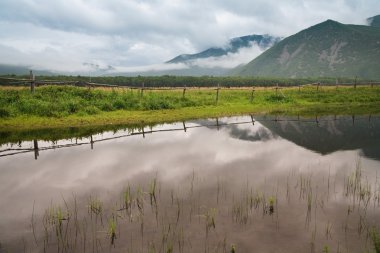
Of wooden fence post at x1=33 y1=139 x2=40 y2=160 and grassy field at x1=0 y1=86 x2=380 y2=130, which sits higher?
grassy field at x1=0 y1=86 x2=380 y2=130

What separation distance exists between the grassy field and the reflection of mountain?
6.21 metres

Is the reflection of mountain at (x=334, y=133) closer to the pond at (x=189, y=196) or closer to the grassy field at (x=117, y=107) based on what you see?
the pond at (x=189, y=196)

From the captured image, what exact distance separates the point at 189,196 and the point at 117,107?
21882mm

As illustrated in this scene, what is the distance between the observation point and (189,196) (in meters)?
9.41

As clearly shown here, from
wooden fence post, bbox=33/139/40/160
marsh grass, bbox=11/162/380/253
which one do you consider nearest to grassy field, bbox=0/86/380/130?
wooden fence post, bbox=33/139/40/160

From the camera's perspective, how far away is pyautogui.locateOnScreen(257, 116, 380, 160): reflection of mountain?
16672 mm

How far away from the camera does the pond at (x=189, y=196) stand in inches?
276

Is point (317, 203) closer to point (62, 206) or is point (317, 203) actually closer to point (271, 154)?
point (271, 154)

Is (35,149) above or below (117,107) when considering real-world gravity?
below

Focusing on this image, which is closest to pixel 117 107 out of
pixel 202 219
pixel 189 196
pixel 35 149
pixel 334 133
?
pixel 35 149

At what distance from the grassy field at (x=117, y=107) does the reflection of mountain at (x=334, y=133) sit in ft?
20.4

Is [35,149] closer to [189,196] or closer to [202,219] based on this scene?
[189,196]

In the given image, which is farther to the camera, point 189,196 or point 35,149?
point 35,149

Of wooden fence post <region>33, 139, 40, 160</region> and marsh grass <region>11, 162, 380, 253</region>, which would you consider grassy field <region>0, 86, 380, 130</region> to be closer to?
wooden fence post <region>33, 139, 40, 160</region>
